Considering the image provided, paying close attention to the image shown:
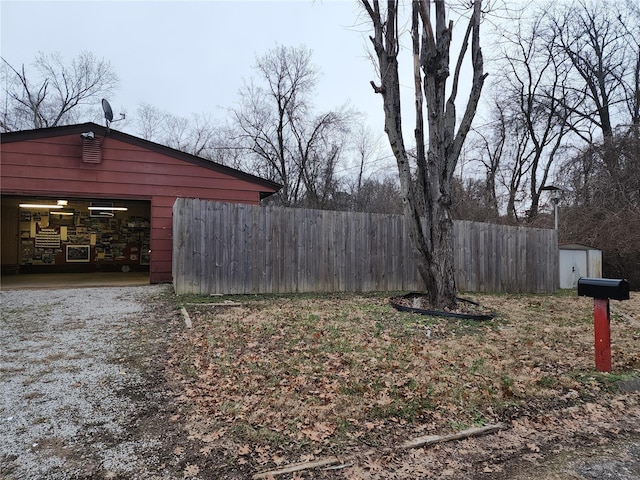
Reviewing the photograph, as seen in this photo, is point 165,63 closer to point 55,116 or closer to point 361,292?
point 55,116

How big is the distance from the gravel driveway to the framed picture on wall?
309 inches

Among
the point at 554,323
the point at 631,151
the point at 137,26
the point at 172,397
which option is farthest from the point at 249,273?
the point at 631,151

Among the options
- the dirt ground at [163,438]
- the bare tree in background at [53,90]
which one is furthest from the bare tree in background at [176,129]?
the dirt ground at [163,438]

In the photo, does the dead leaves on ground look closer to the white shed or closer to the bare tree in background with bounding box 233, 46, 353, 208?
the white shed

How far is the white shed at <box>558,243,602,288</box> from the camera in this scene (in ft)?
34.8

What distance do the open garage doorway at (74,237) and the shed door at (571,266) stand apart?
12111 mm

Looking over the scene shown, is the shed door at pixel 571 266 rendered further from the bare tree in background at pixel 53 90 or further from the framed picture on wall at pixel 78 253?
the bare tree in background at pixel 53 90

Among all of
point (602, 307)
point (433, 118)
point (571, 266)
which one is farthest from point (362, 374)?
point (571, 266)

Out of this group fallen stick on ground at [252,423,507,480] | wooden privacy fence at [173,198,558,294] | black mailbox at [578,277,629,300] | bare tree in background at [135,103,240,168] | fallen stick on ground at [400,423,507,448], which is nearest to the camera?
fallen stick on ground at [252,423,507,480]

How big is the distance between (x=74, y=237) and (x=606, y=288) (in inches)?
548

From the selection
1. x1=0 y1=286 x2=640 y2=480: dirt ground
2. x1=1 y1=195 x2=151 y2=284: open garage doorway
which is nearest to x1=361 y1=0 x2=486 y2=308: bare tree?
x1=0 y1=286 x2=640 y2=480: dirt ground

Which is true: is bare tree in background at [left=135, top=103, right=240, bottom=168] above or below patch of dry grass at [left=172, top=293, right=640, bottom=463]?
above

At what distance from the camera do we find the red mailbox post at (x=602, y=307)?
A: 3.31 m

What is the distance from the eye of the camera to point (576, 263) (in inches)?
424
